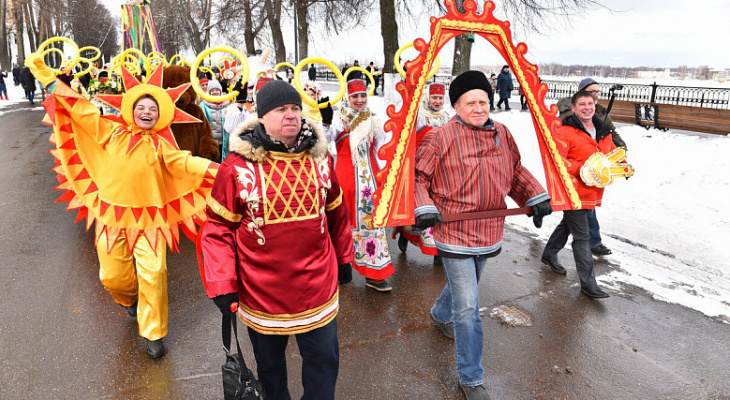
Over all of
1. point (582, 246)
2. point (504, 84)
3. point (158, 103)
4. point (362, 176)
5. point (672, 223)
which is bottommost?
point (672, 223)

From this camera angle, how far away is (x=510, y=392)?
3127mm

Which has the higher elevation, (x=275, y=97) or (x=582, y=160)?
(x=275, y=97)

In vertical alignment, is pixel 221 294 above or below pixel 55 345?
above

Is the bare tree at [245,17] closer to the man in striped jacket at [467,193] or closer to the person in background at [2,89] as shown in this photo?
the person in background at [2,89]

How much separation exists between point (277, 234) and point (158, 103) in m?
1.74

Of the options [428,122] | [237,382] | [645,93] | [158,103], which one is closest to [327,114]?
[428,122]

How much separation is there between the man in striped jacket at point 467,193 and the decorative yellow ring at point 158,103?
178 centimetres

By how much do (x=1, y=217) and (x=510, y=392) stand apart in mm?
6749

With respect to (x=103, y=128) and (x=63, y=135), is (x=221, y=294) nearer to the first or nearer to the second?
(x=103, y=128)

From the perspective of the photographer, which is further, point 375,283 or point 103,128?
point 375,283

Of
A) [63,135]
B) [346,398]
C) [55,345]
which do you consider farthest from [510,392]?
[63,135]

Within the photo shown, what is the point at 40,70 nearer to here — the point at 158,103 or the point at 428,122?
the point at 158,103

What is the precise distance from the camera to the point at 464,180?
2.85m

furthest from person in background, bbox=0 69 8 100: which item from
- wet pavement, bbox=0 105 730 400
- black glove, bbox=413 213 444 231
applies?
black glove, bbox=413 213 444 231
